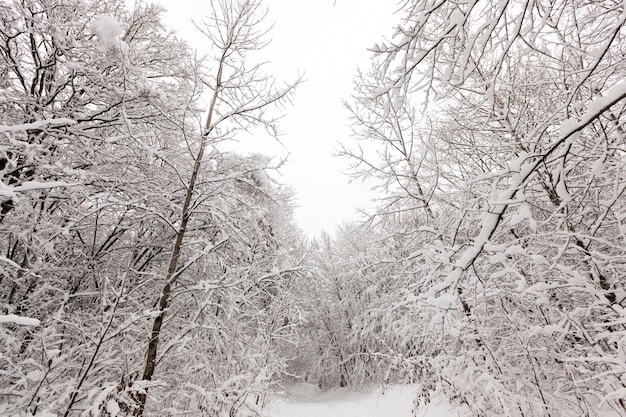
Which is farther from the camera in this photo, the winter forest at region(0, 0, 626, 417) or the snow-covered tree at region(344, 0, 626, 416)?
the winter forest at region(0, 0, 626, 417)

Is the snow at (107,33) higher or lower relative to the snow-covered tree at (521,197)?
higher

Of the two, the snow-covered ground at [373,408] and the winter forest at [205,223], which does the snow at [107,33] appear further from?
the snow-covered ground at [373,408]

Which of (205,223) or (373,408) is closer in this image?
(205,223)

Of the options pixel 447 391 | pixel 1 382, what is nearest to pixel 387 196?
pixel 447 391

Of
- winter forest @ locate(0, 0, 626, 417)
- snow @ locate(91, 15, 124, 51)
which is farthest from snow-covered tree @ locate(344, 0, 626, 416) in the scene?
snow @ locate(91, 15, 124, 51)

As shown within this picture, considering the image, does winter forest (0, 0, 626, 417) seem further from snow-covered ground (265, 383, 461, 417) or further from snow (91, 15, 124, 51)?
snow-covered ground (265, 383, 461, 417)

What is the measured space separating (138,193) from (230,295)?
73.4 inches

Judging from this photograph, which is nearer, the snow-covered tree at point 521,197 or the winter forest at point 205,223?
the snow-covered tree at point 521,197

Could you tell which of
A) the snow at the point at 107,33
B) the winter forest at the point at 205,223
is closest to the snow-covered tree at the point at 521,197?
the winter forest at the point at 205,223

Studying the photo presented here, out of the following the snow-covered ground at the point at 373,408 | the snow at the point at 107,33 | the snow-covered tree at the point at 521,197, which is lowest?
the snow-covered ground at the point at 373,408

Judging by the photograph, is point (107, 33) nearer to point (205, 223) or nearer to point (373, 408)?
point (205, 223)

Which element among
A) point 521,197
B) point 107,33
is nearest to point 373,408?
point 521,197

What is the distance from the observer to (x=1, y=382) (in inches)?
146

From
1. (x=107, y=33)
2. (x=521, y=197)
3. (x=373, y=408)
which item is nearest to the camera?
(x=521, y=197)
